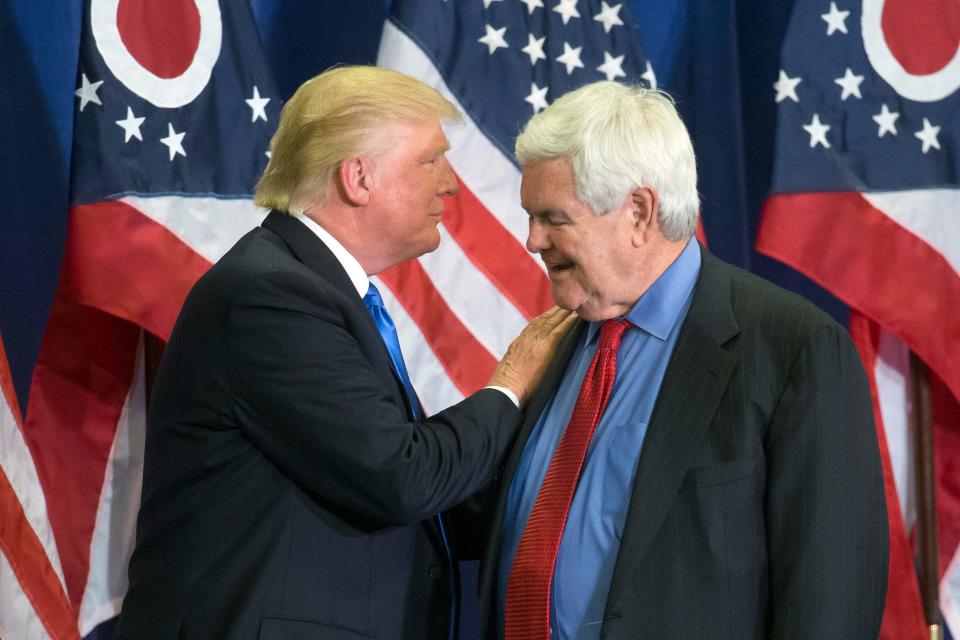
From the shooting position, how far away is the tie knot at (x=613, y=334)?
5.64 ft

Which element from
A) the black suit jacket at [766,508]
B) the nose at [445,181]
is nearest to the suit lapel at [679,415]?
the black suit jacket at [766,508]

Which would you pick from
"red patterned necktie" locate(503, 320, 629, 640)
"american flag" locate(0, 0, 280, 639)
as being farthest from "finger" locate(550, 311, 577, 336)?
"american flag" locate(0, 0, 280, 639)

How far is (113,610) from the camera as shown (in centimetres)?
279

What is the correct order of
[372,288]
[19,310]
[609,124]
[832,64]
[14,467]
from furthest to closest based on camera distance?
[832,64], [19,310], [14,467], [372,288], [609,124]

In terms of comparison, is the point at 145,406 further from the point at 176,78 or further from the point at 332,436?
the point at 332,436

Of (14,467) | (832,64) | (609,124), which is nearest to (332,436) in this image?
(609,124)

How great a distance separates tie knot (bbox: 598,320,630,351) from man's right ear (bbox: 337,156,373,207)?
44cm

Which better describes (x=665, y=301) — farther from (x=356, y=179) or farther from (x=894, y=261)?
(x=894, y=261)

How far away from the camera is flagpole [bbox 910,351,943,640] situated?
123 inches

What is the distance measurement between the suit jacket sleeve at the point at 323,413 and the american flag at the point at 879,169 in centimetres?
163

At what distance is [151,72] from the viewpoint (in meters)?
2.61

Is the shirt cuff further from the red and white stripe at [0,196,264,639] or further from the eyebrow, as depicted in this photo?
the red and white stripe at [0,196,264,639]

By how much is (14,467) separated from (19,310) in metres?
0.40

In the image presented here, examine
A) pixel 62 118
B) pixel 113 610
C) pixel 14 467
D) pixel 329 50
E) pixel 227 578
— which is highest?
pixel 329 50
